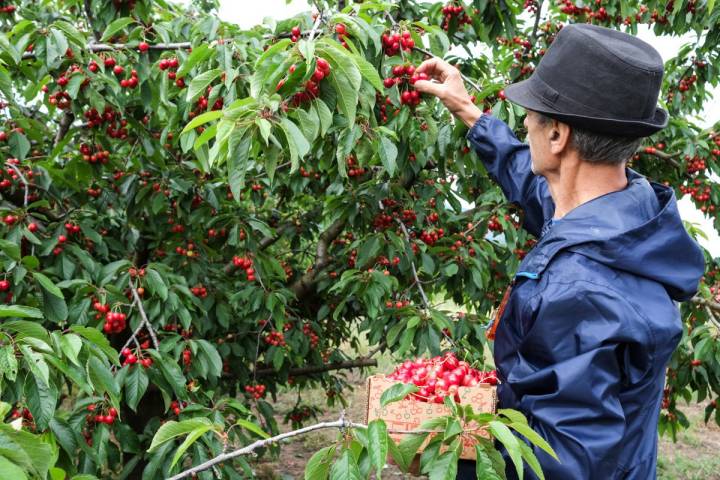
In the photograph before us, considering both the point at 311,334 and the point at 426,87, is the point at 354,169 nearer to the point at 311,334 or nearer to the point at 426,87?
the point at 311,334

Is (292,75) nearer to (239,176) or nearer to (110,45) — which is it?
(239,176)

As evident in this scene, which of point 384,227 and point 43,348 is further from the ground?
point 43,348

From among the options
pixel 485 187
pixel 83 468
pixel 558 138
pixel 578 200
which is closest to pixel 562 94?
pixel 558 138

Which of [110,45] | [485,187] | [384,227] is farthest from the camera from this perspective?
[485,187]

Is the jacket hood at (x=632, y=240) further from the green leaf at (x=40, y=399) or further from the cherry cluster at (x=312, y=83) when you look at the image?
the green leaf at (x=40, y=399)

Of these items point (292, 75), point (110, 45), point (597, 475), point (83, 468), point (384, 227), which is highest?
point (292, 75)

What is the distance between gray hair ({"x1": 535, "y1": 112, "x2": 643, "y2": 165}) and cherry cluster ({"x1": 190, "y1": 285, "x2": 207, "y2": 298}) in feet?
8.35

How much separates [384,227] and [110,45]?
1.63 m

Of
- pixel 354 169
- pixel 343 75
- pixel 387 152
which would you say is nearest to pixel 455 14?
pixel 354 169

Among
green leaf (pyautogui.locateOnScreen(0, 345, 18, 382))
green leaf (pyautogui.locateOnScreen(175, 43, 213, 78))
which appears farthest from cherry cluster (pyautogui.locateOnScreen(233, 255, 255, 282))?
green leaf (pyautogui.locateOnScreen(0, 345, 18, 382))

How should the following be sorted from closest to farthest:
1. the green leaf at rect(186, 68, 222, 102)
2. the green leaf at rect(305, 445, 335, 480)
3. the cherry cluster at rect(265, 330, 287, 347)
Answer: the green leaf at rect(305, 445, 335, 480), the green leaf at rect(186, 68, 222, 102), the cherry cluster at rect(265, 330, 287, 347)

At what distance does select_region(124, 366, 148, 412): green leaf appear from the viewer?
2.42 meters

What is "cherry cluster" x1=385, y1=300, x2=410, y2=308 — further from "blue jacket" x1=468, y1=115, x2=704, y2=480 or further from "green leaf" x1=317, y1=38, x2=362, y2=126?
"blue jacket" x1=468, y1=115, x2=704, y2=480

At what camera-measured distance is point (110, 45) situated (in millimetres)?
2920
